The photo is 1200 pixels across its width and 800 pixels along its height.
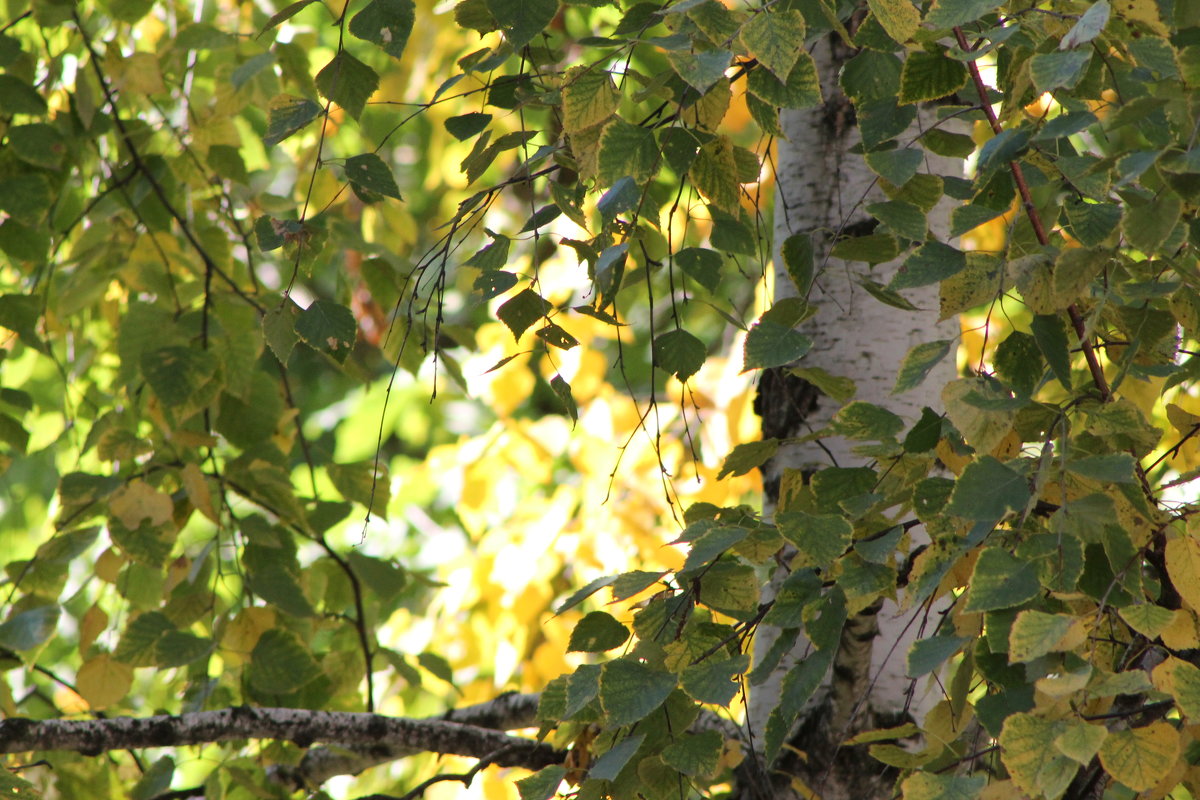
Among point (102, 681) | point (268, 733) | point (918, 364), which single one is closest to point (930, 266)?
point (918, 364)

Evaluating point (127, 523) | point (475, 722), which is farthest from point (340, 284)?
point (475, 722)

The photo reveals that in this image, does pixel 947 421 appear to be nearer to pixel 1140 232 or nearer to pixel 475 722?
pixel 1140 232

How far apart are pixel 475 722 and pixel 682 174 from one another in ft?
2.16

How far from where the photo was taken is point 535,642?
1.54m

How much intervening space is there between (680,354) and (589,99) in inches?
6.1

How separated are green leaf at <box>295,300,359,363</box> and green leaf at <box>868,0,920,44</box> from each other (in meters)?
0.29

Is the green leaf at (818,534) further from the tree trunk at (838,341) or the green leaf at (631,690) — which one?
the tree trunk at (838,341)

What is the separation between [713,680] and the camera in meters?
0.44

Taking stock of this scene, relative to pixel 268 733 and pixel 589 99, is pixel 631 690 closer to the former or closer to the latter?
pixel 589 99

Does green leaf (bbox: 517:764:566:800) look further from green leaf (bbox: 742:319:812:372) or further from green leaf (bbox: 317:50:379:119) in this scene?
green leaf (bbox: 317:50:379:119)

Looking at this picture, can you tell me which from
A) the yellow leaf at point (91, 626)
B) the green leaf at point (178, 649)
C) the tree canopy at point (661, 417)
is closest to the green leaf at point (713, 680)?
the tree canopy at point (661, 417)

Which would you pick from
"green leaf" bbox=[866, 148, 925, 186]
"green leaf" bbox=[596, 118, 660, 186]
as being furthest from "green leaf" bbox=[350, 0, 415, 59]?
"green leaf" bbox=[866, 148, 925, 186]

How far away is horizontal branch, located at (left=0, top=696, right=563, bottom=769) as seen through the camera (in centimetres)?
80

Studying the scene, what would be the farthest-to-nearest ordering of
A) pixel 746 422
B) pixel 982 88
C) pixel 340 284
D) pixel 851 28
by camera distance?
1. pixel 746 422
2. pixel 340 284
3. pixel 851 28
4. pixel 982 88
